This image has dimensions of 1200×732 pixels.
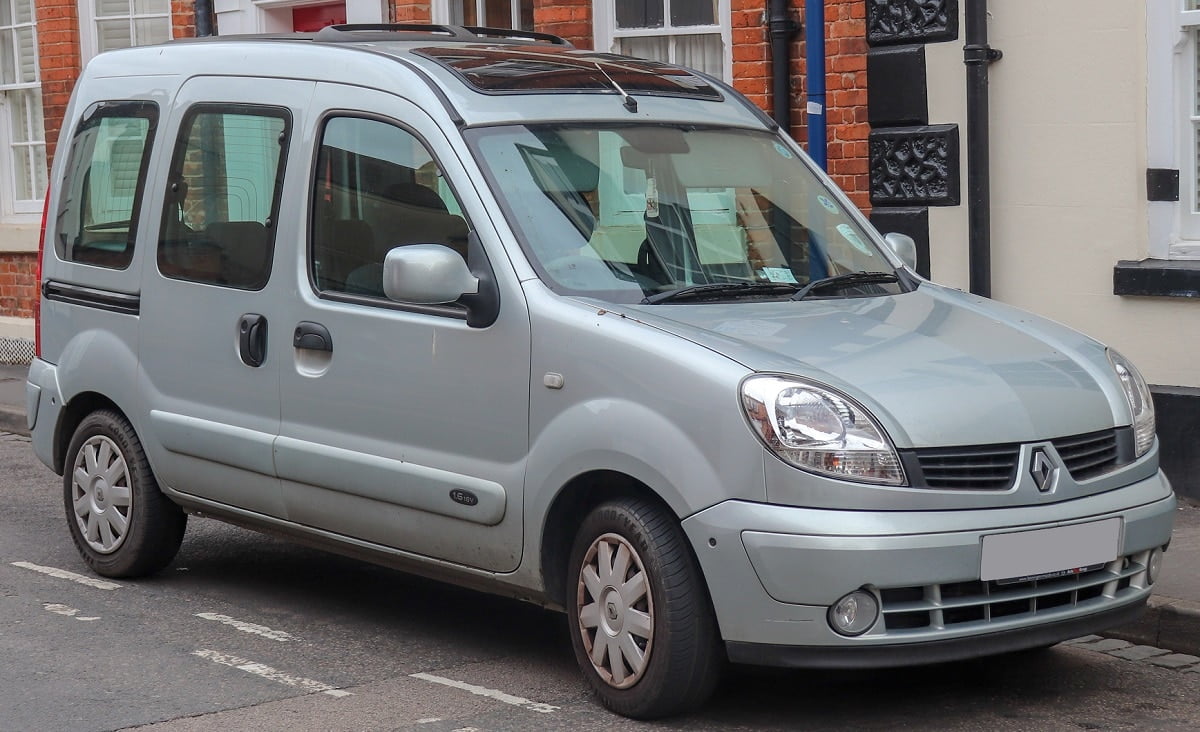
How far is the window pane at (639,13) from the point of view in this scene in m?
11.2

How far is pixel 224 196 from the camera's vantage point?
665 centimetres

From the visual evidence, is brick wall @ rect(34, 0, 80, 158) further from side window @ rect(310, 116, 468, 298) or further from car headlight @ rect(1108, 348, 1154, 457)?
car headlight @ rect(1108, 348, 1154, 457)

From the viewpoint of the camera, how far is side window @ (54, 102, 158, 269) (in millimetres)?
7117

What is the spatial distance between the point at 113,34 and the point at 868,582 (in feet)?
41.6

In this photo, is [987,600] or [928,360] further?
[928,360]

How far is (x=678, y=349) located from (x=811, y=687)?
4.39 ft

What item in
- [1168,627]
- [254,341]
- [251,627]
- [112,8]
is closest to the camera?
[1168,627]

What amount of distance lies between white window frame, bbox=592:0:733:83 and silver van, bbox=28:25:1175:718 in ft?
11.3

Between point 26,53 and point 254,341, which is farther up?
point 26,53

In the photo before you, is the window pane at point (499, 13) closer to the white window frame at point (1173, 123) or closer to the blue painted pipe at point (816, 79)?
the blue painted pipe at point (816, 79)

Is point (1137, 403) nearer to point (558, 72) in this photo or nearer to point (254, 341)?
point (558, 72)

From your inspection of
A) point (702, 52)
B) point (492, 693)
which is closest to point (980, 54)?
point (702, 52)

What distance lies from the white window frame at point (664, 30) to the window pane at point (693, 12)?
0.11 feet

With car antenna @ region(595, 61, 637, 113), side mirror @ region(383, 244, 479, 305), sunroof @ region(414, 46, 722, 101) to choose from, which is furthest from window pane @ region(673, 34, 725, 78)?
side mirror @ region(383, 244, 479, 305)
